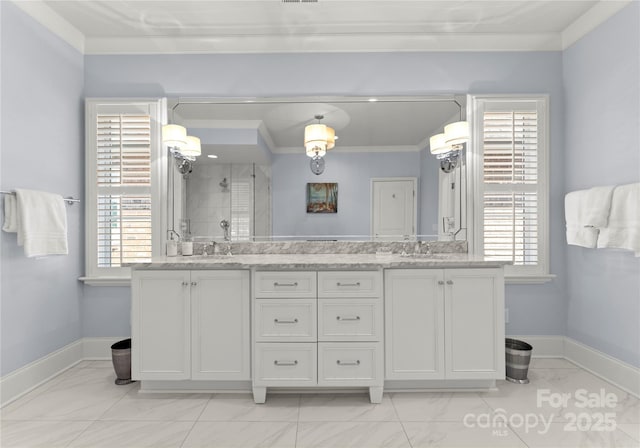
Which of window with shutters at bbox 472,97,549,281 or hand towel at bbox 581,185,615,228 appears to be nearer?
hand towel at bbox 581,185,615,228

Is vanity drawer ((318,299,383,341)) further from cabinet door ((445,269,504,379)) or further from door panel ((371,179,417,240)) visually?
door panel ((371,179,417,240))

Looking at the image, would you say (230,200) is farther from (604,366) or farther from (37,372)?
(604,366)

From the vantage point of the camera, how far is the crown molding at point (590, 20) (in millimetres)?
2402

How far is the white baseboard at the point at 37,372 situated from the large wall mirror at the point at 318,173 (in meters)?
1.27

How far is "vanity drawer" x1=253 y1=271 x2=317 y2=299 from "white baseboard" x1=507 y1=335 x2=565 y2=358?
1892mm

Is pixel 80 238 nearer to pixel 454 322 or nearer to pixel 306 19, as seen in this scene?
pixel 306 19

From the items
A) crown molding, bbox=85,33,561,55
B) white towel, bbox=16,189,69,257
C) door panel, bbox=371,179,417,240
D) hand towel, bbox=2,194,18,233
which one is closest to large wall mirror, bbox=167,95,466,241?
door panel, bbox=371,179,417,240

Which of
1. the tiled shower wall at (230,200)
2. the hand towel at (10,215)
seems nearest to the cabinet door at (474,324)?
the tiled shower wall at (230,200)

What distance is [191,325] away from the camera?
2.23 metres

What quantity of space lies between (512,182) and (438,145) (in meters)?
0.69

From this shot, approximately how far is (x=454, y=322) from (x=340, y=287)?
0.77 m

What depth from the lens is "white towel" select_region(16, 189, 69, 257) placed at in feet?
7.22

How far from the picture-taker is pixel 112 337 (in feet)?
9.60

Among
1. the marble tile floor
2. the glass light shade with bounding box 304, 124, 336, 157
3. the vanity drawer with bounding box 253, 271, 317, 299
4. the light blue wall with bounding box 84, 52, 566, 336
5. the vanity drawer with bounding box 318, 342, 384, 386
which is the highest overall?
the light blue wall with bounding box 84, 52, 566, 336
